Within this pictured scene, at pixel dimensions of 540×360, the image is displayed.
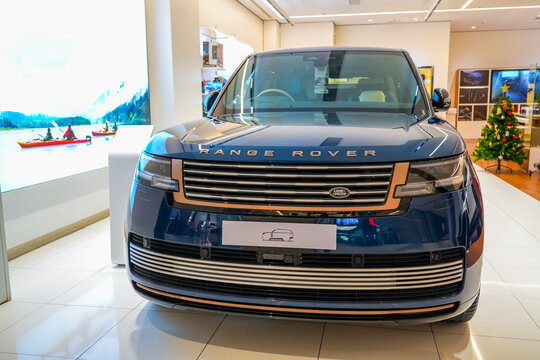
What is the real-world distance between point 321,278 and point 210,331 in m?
0.77

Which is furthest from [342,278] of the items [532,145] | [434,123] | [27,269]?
[532,145]

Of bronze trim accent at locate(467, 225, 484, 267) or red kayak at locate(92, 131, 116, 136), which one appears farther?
red kayak at locate(92, 131, 116, 136)

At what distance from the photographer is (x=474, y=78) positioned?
14922 millimetres

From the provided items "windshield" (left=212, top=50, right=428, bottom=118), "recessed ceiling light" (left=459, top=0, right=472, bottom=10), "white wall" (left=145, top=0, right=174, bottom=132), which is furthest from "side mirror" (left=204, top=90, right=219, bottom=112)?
"recessed ceiling light" (left=459, top=0, right=472, bottom=10)

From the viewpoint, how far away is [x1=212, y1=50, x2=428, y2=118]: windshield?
255 cm

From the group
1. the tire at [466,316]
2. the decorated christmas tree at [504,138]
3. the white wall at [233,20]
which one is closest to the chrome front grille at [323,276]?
the tire at [466,316]

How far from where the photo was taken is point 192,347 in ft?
6.53

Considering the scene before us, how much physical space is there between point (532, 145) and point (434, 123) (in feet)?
19.5

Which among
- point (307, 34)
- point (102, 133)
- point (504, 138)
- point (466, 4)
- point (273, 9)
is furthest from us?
point (307, 34)

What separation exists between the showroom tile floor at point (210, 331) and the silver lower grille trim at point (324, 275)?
0.44 m

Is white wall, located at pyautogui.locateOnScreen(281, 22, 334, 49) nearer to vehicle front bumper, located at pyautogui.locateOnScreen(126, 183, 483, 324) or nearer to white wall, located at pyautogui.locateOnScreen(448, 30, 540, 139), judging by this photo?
white wall, located at pyautogui.locateOnScreen(448, 30, 540, 139)

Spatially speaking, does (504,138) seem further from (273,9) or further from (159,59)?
(273,9)

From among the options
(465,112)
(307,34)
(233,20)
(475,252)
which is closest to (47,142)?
(475,252)

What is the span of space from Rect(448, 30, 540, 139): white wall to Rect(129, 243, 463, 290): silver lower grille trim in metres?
14.5
